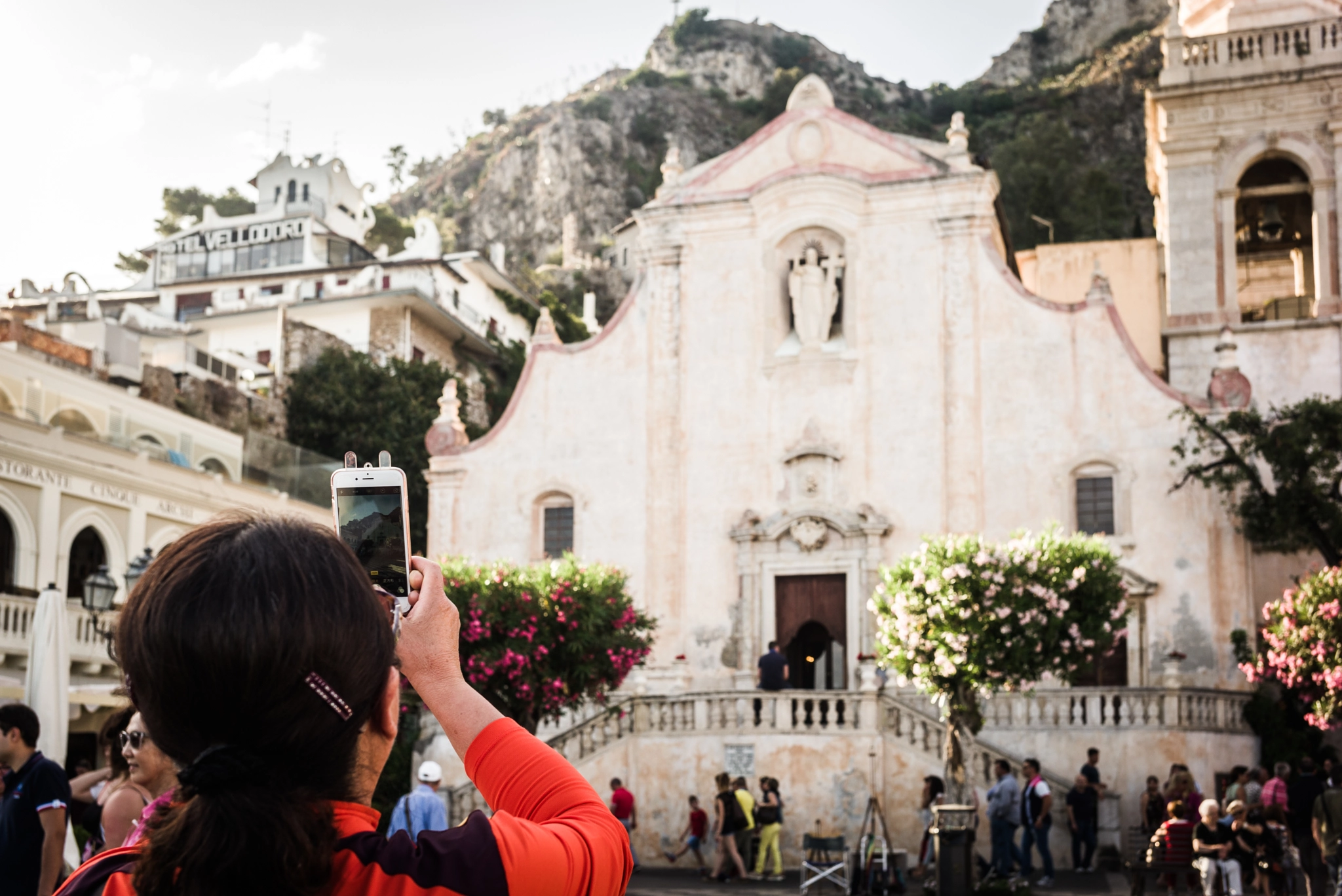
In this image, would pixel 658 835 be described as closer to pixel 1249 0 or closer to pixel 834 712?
pixel 834 712

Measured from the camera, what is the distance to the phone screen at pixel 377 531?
2.62 m

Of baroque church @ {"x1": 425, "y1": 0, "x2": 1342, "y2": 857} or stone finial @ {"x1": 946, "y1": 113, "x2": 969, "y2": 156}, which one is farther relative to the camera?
stone finial @ {"x1": 946, "y1": 113, "x2": 969, "y2": 156}

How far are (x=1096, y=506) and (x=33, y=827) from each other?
74.7 ft

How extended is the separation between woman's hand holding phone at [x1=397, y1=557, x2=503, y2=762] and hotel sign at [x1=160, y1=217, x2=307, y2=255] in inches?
2229

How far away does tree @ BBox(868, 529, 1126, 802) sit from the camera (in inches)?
808

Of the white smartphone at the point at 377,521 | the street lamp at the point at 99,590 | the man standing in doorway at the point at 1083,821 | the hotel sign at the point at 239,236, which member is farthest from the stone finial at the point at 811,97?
the hotel sign at the point at 239,236

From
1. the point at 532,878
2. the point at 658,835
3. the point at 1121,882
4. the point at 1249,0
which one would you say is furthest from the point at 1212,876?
the point at 1249,0

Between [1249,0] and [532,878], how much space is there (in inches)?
1299

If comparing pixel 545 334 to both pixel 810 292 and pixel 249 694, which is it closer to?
pixel 810 292

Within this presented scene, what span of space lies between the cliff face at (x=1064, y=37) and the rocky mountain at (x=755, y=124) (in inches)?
3.6

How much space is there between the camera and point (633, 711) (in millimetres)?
24703

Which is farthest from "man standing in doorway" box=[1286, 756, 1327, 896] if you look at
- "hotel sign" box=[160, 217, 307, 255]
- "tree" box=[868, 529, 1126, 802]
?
"hotel sign" box=[160, 217, 307, 255]

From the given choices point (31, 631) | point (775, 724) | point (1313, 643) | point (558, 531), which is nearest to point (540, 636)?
point (775, 724)

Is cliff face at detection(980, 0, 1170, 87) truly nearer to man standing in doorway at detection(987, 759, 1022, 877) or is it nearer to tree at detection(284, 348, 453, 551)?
tree at detection(284, 348, 453, 551)
